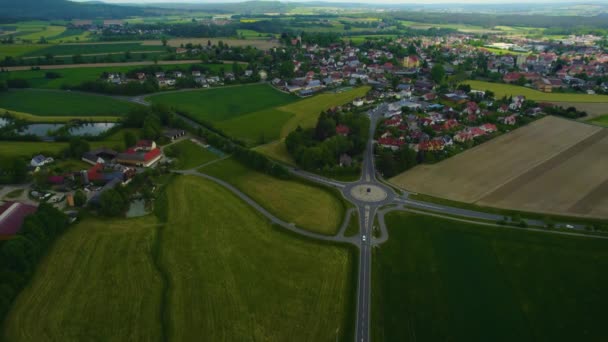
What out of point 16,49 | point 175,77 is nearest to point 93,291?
point 175,77

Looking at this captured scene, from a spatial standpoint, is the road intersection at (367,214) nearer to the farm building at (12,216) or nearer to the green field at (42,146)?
the farm building at (12,216)

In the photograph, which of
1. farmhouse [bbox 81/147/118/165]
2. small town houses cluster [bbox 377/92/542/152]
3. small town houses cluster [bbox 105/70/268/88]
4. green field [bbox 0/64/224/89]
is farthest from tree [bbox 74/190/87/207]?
green field [bbox 0/64/224/89]

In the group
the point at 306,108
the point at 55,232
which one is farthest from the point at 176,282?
the point at 306,108

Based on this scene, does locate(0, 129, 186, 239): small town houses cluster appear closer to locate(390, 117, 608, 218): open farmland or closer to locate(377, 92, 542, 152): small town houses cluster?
locate(390, 117, 608, 218): open farmland

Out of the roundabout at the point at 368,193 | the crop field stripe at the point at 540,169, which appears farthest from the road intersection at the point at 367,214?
the crop field stripe at the point at 540,169

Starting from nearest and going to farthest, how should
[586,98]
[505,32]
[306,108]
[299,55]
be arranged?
[306,108], [586,98], [299,55], [505,32]

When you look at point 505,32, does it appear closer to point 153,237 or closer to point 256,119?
point 256,119
